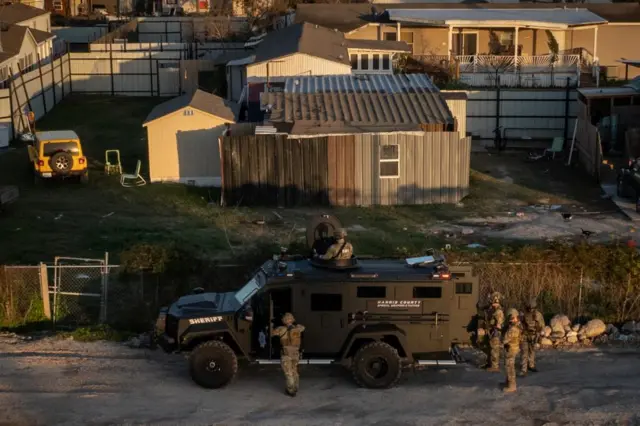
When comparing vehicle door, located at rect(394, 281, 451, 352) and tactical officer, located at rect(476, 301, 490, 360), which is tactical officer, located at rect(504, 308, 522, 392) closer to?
tactical officer, located at rect(476, 301, 490, 360)

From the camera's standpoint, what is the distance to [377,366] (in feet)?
53.2

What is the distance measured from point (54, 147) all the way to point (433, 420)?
61.5ft

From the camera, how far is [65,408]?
1563 cm

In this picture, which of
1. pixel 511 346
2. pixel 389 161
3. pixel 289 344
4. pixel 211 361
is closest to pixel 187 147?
pixel 389 161

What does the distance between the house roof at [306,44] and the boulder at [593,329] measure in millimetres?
19756

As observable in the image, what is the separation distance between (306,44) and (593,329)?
2163cm

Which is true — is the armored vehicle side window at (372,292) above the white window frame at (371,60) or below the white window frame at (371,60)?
below

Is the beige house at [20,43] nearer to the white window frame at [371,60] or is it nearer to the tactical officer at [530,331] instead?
the white window frame at [371,60]

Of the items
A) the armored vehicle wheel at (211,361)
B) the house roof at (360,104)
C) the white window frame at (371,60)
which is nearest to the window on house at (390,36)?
the white window frame at (371,60)

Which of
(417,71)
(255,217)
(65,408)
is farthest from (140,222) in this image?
(417,71)

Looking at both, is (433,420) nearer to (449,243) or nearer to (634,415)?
(634,415)

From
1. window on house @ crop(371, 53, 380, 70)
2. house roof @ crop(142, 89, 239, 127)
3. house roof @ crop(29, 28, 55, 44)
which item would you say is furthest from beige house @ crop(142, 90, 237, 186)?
Result: house roof @ crop(29, 28, 55, 44)

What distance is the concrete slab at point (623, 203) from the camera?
1061 inches

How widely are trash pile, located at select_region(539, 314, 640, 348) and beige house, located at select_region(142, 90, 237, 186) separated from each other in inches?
547
